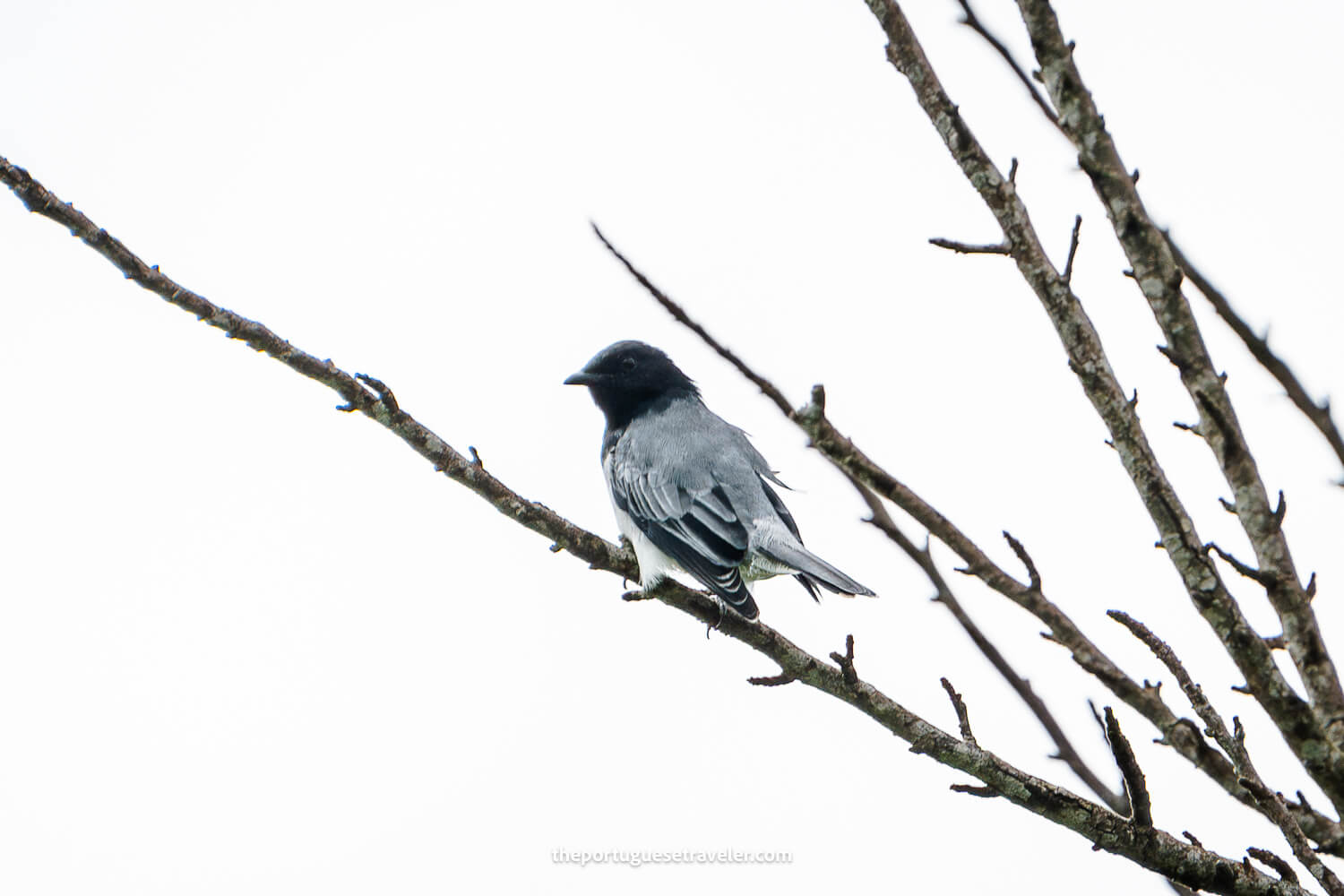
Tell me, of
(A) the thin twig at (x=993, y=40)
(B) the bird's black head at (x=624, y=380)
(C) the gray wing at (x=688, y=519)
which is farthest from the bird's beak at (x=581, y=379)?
(A) the thin twig at (x=993, y=40)

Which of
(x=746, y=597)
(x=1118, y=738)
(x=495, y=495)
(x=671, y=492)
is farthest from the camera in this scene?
(x=671, y=492)

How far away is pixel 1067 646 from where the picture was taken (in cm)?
203

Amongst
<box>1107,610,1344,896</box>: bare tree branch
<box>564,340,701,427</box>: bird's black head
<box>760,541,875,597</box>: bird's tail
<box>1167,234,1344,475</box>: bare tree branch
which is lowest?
<box>1107,610,1344,896</box>: bare tree branch

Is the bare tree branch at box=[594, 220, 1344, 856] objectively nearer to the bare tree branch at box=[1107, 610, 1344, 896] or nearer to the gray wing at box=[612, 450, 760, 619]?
the bare tree branch at box=[1107, 610, 1344, 896]

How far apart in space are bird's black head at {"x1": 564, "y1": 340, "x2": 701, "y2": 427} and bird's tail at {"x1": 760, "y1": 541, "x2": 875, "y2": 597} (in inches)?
93.1

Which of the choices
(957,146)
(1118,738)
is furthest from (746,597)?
(957,146)

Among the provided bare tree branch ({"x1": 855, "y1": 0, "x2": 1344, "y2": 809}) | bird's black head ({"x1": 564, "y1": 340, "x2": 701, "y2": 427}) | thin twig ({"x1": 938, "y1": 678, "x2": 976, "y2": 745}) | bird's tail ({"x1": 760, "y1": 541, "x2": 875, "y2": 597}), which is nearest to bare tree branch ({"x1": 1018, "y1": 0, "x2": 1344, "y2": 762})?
bare tree branch ({"x1": 855, "y1": 0, "x2": 1344, "y2": 809})

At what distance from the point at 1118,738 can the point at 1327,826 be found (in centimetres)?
40

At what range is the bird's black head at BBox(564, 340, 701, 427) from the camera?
888 centimetres

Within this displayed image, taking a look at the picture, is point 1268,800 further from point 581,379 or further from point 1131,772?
point 581,379

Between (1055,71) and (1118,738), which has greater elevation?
(1055,71)

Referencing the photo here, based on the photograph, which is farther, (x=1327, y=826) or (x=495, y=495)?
(x=495, y=495)

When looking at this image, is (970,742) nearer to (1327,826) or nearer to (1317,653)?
(1327,826)

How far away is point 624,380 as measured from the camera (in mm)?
8883
